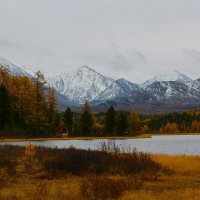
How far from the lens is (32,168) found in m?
35.2

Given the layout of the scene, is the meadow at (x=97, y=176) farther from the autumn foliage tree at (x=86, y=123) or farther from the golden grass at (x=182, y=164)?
the autumn foliage tree at (x=86, y=123)

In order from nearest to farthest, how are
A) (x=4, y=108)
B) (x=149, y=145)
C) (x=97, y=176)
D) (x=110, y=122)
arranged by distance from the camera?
1. (x=97, y=176)
2. (x=149, y=145)
3. (x=4, y=108)
4. (x=110, y=122)

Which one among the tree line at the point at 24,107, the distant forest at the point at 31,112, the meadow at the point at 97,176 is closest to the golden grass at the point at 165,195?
the meadow at the point at 97,176

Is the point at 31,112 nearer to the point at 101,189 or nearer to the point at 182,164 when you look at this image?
the point at 182,164

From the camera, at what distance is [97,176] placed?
31281mm

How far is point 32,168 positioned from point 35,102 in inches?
3069

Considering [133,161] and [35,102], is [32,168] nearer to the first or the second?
[133,161]

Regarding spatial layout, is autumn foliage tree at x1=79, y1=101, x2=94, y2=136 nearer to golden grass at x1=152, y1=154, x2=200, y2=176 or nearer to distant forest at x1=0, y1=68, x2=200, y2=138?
distant forest at x1=0, y1=68, x2=200, y2=138

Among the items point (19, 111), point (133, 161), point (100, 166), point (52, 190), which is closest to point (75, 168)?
point (100, 166)

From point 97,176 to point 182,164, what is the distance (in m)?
10.5

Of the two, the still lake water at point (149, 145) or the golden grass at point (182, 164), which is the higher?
the still lake water at point (149, 145)

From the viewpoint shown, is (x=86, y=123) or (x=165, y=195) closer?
(x=165, y=195)

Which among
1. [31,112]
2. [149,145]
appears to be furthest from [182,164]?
[31,112]

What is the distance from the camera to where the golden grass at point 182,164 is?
36.5 metres
